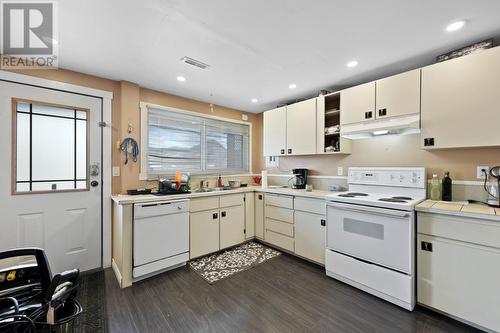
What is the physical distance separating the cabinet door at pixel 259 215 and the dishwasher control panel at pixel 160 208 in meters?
1.23

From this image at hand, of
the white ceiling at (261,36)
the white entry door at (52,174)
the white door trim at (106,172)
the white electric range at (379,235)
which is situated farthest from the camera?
the white door trim at (106,172)

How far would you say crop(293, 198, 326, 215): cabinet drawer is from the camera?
265 cm

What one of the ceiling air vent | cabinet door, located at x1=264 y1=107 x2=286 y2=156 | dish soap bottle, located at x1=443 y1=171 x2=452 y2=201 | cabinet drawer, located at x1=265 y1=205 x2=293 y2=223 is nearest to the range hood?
dish soap bottle, located at x1=443 y1=171 x2=452 y2=201

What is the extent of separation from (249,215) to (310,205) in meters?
1.10

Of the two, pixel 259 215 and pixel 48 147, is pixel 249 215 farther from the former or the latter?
pixel 48 147

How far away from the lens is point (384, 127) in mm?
2307

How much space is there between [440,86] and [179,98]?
3.24m

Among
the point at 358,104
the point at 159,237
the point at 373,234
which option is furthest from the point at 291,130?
the point at 159,237

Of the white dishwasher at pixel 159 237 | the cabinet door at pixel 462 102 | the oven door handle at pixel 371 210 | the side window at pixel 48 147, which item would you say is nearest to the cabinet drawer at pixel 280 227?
the oven door handle at pixel 371 210

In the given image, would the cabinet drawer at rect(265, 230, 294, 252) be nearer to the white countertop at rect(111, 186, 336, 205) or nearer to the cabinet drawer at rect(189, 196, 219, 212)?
the white countertop at rect(111, 186, 336, 205)

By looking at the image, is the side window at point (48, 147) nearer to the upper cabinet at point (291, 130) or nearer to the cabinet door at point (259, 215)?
the cabinet door at point (259, 215)

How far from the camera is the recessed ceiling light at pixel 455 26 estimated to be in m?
1.67

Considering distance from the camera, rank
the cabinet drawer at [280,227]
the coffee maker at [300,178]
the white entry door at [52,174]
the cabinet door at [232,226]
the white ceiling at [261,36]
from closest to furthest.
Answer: the white ceiling at [261,36] → the white entry door at [52,174] → the cabinet drawer at [280,227] → the cabinet door at [232,226] → the coffee maker at [300,178]

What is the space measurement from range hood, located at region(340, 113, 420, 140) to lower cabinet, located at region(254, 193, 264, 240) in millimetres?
1572
